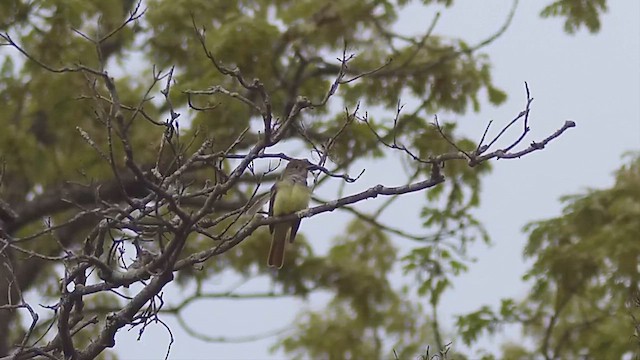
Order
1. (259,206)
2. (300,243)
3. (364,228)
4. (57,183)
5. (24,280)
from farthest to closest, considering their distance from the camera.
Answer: (364,228)
(300,243)
(24,280)
(57,183)
(259,206)

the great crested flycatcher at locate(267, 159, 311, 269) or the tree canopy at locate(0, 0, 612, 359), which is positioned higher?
the tree canopy at locate(0, 0, 612, 359)

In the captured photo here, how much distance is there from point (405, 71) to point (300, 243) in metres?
2.36

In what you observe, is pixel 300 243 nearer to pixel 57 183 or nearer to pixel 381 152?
pixel 381 152

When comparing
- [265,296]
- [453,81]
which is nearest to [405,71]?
[453,81]

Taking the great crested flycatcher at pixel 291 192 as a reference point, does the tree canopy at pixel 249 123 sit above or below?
above

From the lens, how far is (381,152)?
10.6 meters

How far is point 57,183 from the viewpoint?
10102mm

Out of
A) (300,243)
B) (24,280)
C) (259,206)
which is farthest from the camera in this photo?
(300,243)

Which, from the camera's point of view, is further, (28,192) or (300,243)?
(300,243)

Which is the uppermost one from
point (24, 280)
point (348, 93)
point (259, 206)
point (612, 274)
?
point (348, 93)

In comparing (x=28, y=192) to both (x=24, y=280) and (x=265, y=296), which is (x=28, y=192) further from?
(x=265, y=296)

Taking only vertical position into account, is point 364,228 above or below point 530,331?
above

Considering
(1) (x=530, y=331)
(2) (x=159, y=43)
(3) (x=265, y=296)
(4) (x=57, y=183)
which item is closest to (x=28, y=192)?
(4) (x=57, y=183)

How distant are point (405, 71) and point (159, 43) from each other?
2.42 metres
